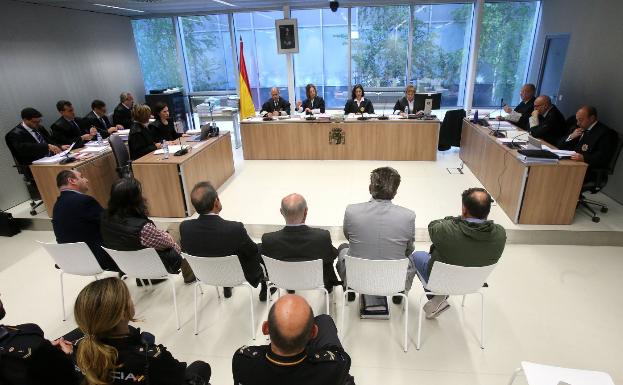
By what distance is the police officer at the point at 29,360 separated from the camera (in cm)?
141

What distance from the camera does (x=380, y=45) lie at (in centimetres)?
917

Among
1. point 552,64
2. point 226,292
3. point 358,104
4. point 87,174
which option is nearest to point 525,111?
point 552,64

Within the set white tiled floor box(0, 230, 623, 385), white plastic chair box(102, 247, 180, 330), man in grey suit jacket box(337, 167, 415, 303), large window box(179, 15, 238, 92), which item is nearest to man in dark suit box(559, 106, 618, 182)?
white tiled floor box(0, 230, 623, 385)

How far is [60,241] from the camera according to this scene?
2885 millimetres

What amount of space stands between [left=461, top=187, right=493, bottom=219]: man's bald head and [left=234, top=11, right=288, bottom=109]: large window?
805cm

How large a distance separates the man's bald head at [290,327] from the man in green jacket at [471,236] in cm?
136

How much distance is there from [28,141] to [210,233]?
3.80 m

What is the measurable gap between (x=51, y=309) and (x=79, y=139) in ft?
9.73

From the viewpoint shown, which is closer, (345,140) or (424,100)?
(424,100)

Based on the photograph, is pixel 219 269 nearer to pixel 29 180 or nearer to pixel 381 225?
pixel 381 225

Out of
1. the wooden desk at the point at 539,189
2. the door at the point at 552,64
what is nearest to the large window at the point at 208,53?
the door at the point at 552,64

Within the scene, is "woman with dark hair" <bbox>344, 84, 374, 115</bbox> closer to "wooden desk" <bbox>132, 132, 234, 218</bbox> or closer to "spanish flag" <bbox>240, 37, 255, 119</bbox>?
"spanish flag" <bbox>240, 37, 255, 119</bbox>

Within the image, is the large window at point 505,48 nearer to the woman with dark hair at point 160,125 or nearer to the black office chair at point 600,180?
the black office chair at point 600,180

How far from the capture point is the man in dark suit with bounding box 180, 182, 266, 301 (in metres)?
2.50
